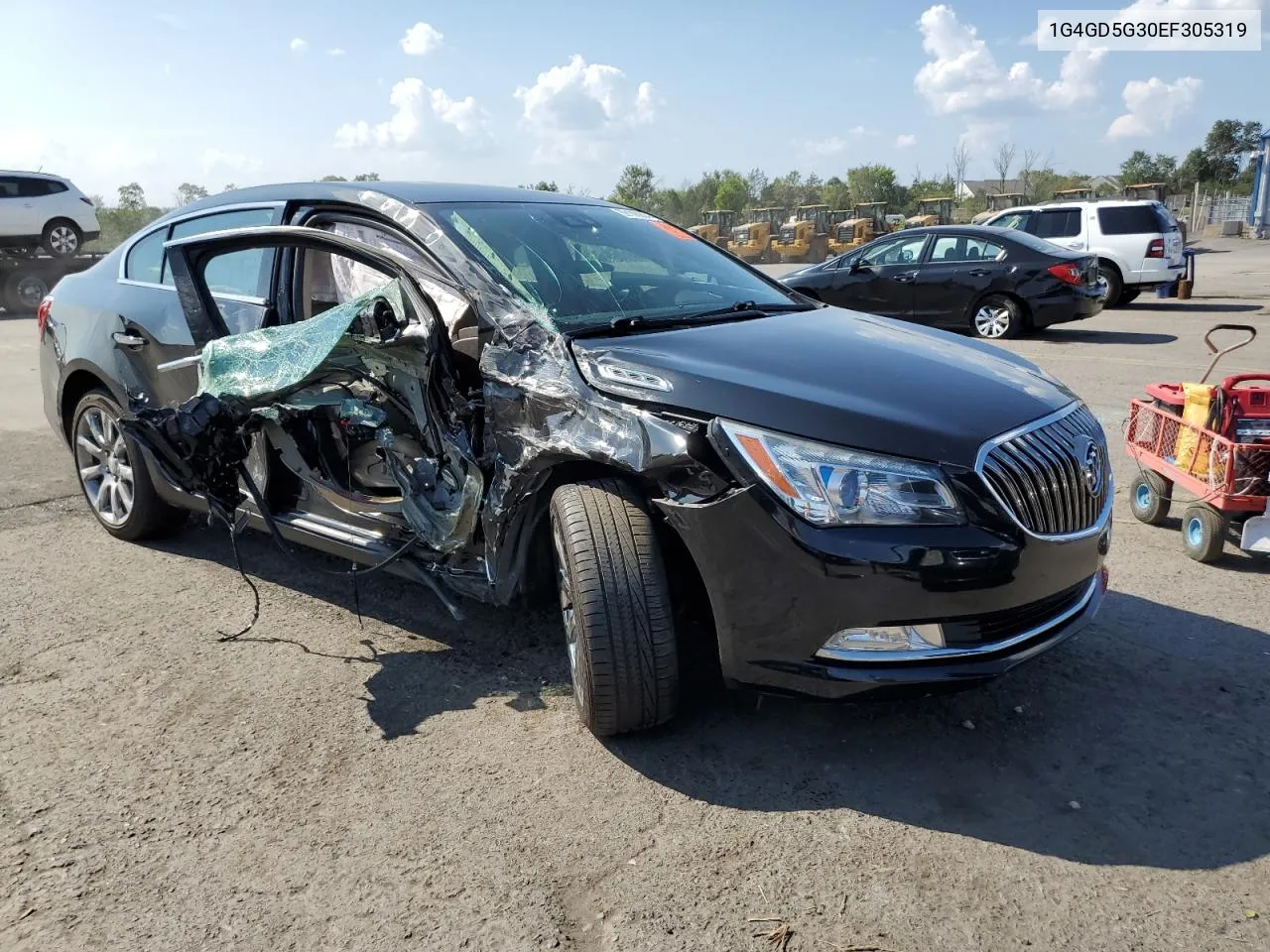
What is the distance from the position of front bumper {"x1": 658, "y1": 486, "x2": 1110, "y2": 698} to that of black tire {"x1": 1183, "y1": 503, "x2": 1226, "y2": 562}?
216 cm

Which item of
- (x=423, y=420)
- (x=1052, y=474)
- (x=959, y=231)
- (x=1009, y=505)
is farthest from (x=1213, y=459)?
(x=959, y=231)

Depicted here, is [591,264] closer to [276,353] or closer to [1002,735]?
[276,353]

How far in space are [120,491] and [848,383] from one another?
3796mm

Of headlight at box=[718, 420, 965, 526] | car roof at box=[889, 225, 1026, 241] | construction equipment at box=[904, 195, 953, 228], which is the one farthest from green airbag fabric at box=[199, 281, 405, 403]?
construction equipment at box=[904, 195, 953, 228]

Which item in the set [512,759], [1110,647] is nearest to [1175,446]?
[1110,647]

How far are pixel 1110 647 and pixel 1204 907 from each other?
1.46 m

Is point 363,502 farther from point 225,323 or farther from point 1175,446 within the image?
point 1175,446

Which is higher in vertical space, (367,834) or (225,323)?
(225,323)

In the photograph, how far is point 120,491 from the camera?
4.86m

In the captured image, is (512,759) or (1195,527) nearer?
(512,759)

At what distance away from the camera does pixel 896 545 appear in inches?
99.0

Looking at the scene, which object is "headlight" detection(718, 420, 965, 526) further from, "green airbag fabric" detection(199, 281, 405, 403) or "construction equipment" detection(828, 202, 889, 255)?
"construction equipment" detection(828, 202, 889, 255)

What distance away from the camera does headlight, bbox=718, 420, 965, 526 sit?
2.54m

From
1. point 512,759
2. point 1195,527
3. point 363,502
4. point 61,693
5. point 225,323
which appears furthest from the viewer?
point 1195,527
